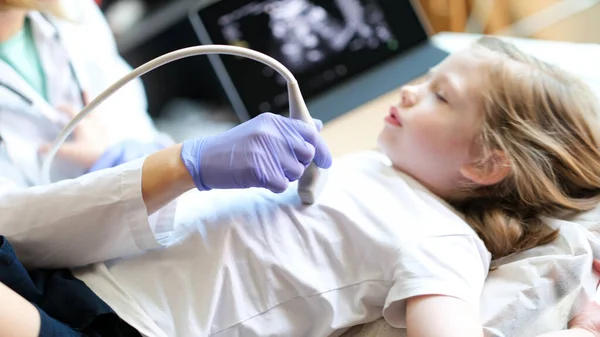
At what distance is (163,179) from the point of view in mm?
811

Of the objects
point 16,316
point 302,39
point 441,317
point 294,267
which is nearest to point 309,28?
point 302,39

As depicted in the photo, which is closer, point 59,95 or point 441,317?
point 441,317

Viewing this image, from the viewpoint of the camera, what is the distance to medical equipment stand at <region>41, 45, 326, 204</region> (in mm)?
826

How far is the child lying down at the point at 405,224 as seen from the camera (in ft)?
2.74

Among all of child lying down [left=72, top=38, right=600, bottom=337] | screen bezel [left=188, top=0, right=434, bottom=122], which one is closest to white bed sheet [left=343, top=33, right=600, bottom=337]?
child lying down [left=72, top=38, right=600, bottom=337]

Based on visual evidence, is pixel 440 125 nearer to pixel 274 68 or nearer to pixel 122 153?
pixel 274 68

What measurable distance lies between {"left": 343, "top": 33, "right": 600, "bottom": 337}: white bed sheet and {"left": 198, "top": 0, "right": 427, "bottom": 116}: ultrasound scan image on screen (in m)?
0.69

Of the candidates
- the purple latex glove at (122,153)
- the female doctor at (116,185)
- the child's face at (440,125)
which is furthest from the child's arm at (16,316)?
the child's face at (440,125)

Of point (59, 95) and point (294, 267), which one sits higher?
point (59, 95)

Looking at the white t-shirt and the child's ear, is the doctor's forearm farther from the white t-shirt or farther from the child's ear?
the child's ear

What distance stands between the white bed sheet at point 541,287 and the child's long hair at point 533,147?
29mm

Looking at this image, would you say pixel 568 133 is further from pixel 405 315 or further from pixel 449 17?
pixel 449 17

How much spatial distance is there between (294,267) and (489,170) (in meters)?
0.35

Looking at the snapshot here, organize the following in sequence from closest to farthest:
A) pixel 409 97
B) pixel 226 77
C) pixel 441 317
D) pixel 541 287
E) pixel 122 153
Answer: pixel 441 317 → pixel 541 287 → pixel 409 97 → pixel 122 153 → pixel 226 77
